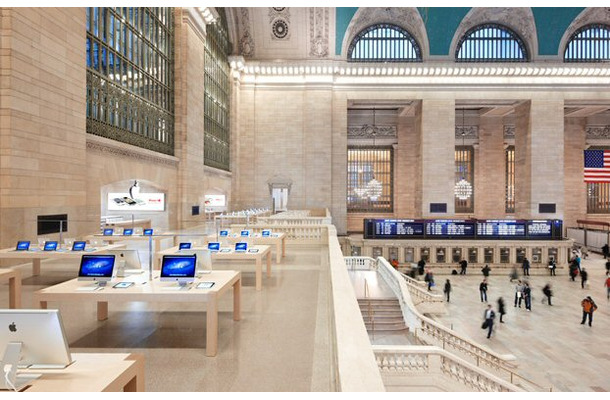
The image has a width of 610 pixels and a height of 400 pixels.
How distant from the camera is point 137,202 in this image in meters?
14.2

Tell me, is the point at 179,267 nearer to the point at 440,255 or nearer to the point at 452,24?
the point at 440,255

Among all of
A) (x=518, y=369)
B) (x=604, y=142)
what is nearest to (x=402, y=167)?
(x=604, y=142)

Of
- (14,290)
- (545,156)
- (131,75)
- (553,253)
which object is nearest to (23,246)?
(14,290)

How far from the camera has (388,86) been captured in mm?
24797

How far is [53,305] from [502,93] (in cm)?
2489

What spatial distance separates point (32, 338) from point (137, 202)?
40.9 feet

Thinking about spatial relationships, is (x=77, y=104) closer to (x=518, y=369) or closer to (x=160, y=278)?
(x=160, y=278)

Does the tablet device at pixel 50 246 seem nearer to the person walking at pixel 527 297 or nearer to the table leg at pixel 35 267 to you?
the table leg at pixel 35 267

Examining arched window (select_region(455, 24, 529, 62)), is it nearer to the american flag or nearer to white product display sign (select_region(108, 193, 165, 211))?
the american flag

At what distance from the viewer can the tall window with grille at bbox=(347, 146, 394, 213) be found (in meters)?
30.4

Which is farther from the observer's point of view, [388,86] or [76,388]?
[388,86]

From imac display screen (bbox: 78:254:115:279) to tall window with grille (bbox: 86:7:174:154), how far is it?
7632 millimetres

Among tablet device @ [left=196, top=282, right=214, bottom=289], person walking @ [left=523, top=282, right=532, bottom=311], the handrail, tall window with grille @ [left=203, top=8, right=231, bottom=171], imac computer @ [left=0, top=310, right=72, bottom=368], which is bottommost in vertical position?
person walking @ [left=523, top=282, right=532, bottom=311]

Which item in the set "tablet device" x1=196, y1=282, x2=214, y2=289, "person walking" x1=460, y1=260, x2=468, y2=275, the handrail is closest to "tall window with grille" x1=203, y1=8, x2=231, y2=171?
"person walking" x1=460, y1=260, x2=468, y2=275
